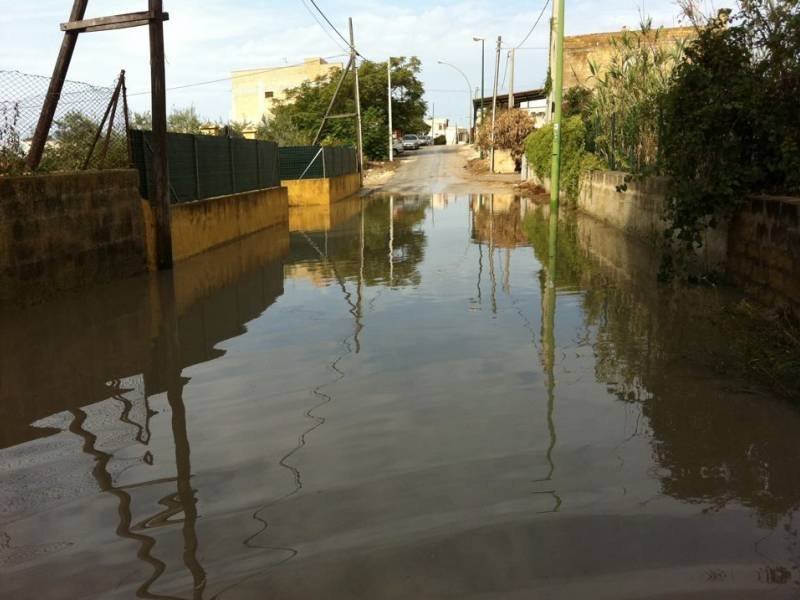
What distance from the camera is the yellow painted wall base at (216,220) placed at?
510 inches

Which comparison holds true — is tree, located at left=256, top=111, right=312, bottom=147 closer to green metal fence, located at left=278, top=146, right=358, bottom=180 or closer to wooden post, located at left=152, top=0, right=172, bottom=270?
green metal fence, located at left=278, top=146, right=358, bottom=180

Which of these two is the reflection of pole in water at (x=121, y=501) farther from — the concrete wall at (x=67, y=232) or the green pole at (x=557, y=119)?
the green pole at (x=557, y=119)

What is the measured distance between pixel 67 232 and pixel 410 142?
67806mm

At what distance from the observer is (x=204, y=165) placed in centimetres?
1533

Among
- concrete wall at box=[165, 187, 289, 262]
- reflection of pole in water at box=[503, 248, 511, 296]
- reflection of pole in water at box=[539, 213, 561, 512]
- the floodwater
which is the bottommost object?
the floodwater

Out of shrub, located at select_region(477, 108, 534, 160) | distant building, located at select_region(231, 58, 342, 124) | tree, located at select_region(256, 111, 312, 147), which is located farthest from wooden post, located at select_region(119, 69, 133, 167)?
distant building, located at select_region(231, 58, 342, 124)

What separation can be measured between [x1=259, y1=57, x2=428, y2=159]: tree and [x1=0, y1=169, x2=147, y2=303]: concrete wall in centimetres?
3066

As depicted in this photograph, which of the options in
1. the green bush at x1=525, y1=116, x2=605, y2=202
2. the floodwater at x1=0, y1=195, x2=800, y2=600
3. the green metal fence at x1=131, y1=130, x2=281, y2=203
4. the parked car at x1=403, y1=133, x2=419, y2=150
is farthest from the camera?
the parked car at x1=403, y1=133, x2=419, y2=150

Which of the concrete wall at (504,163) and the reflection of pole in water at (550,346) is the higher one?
the concrete wall at (504,163)

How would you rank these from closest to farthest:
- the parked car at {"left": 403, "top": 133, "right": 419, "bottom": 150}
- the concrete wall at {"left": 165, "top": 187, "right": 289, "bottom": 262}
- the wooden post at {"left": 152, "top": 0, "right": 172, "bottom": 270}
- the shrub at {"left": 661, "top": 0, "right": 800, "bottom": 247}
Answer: the shrub at {"left": 661, "top": 0, "right": 800, "bottom": 247} → the wooden post at {"left": 152, "top": 0, "right": 172, "bottom": 270} → the concrete wall at {"left": 165, "top": 187, "right": 289, "bottom": 262} → the parked car at {"left": 403, "top": 133, "right": 419, "bottom": 150}

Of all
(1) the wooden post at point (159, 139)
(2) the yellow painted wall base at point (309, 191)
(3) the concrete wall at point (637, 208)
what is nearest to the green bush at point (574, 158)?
(3) the concrete wall at point (637, 208)

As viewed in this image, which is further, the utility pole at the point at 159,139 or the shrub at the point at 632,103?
the shrub at the point at 632,103

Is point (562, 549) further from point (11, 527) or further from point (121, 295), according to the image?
point (121, 295)

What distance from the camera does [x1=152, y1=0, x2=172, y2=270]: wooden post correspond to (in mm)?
11250
